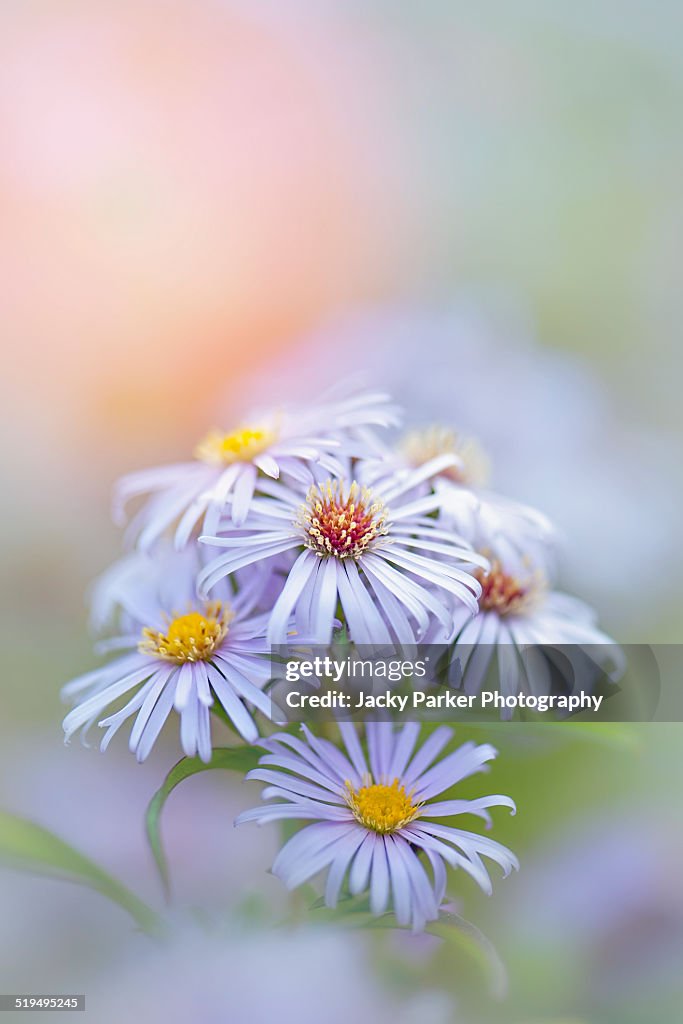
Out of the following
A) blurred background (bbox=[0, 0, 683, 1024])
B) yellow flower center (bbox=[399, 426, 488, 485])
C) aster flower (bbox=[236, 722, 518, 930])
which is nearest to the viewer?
aster flower (bbox=[236, 722, 518, 930])

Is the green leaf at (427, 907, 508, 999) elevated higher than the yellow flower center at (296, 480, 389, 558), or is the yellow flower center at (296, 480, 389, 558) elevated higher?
the yellow flower center at (296, 480, 389, 558)

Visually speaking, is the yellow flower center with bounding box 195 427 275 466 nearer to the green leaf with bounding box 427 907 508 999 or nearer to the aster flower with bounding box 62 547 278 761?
the aster flower with bounding box 62 547 278 761

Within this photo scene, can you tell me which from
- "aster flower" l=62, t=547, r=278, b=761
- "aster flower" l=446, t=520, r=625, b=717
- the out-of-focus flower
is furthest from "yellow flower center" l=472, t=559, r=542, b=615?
the out-of-focus flower

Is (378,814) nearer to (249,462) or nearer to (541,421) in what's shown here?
(249,462)

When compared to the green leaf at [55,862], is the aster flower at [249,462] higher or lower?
higher

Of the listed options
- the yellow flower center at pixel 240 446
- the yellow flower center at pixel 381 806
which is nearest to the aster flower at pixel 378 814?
the yellow flower center at pixel 381 806

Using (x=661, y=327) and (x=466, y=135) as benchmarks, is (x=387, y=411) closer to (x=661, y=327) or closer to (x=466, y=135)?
(x=661, y=327)

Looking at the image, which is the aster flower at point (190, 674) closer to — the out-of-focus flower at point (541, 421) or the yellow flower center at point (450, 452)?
the yellow flower center at point (450, 452)
